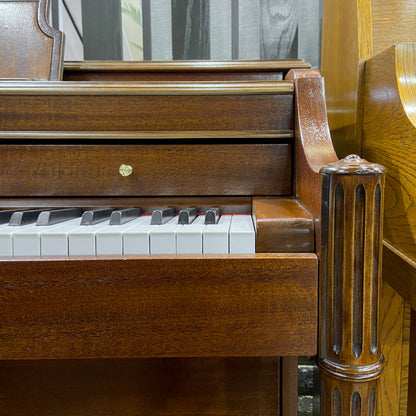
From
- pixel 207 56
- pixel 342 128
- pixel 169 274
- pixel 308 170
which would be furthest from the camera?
pixel 207 56

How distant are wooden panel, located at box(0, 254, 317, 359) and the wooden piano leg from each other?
3cm

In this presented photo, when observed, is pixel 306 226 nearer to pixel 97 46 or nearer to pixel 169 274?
pixel 169 274

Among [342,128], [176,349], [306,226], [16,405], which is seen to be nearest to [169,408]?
[16,405]

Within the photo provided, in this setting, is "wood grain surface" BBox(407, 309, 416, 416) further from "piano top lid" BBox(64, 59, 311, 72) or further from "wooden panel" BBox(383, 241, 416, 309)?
"piano top lid" BBox(64, 59, 311, 72)

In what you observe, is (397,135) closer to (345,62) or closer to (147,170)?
(345,62)

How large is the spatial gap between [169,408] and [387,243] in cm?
72

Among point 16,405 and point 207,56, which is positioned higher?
point 207,56

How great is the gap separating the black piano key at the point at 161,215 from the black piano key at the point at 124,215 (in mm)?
57

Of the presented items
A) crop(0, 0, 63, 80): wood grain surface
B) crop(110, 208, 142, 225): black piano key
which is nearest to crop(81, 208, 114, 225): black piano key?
crop(110, 208, 142, 225): black piano key

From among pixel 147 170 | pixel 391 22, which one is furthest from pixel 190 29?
pixel 147 170

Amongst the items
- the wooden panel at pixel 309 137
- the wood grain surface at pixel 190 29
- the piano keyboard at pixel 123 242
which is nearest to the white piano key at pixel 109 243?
the piano keyboard at pixel 123 242

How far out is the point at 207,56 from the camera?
150 cm

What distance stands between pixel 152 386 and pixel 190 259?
1.96ft

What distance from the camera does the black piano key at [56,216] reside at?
0.69 m
